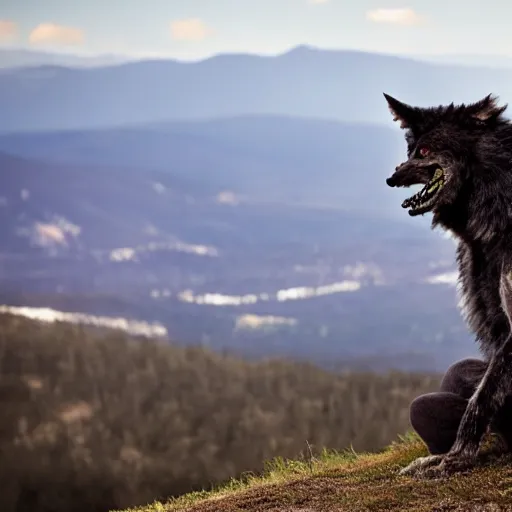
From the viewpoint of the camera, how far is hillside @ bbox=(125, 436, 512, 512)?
144 inches

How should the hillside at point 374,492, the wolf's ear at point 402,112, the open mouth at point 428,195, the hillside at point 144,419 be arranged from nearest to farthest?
1. the hillside at point 374,492
2. the open mouth at point 428,195
3. the wolf's ear at point 402,112
4. the hillside at point 144,419

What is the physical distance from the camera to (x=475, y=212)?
4.16 m

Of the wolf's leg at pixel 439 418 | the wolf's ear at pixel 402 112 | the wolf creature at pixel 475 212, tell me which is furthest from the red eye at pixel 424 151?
the wolf's leg at pixel 439 418

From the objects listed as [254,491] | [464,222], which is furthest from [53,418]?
[464,222]

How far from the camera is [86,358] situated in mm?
6586

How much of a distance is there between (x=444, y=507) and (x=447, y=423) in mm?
830

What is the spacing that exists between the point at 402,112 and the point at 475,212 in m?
0.62

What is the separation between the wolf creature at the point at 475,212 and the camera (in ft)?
13.4

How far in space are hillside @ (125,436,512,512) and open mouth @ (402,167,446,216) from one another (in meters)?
1.23

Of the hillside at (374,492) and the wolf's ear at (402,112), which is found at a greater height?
the wolf's ear at (402,112)

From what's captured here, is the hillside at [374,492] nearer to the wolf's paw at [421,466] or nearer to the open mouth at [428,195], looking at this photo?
the wolf's paw at [421,466]

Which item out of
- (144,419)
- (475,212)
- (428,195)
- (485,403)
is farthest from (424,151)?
(144,419)

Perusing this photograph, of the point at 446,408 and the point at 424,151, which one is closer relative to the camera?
the point at 424,151

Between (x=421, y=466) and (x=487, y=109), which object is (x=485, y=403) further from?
(x=487, y=109)
